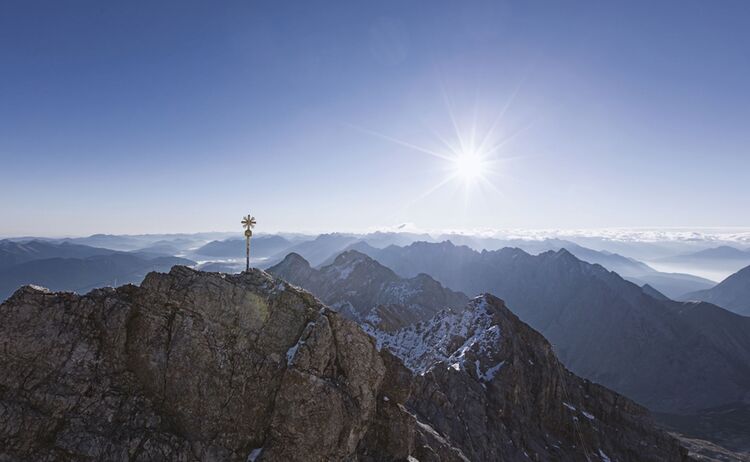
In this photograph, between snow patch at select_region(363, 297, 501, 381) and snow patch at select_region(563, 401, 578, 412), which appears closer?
snow patch at select_region(563, 401, 578, 412)

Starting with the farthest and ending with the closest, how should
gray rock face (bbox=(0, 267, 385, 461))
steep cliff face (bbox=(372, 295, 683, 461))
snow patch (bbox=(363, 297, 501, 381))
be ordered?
snow patch (bbox=(363, 297, 501, 381)) → steep cliff face (bbox=(372, 295, 683, 461)) → gray rock face (bbox=(0, 267, 385, 461))

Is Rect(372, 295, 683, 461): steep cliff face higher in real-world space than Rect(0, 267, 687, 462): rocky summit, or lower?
lower

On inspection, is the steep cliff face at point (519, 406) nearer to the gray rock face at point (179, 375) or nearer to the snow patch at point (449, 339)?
the snow patch at point (449, 339)

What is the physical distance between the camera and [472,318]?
114500mm

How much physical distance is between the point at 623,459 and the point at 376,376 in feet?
290

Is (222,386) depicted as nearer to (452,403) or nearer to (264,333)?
(264,333)

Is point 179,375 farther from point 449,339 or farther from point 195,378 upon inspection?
point 449,339

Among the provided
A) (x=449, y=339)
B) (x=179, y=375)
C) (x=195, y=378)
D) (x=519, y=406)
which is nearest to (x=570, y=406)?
(x=519, y=406)

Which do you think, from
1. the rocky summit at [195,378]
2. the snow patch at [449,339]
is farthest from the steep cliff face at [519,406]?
the rocky summit at [195,378]

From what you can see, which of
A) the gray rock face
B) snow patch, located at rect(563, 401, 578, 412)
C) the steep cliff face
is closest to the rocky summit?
the gray rock face

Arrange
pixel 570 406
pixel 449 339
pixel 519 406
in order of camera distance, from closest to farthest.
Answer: pixel 519 406, pixel 570 406, pixel 449 339

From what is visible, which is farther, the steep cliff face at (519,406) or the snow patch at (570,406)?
the snow patch at (570,406)

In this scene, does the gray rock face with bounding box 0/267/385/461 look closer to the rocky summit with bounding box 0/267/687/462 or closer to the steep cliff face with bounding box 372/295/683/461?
the rocky summit with bounding box 0/267/687/462

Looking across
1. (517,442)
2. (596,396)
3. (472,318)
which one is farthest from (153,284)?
(596,396)
